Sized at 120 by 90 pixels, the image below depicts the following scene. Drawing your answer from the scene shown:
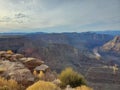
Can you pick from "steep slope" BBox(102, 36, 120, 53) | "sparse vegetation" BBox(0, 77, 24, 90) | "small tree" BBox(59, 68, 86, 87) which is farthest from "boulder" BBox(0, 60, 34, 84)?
"steep slope" BBox(102, 36, 120, 53)

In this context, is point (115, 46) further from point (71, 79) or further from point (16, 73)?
point (16, 73)

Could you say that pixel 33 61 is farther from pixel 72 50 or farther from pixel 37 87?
pixel 72 50

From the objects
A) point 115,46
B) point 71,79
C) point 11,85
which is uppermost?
point 11,85

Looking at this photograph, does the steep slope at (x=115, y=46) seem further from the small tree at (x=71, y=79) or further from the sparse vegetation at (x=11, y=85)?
the sparse vegetation at (x=11, y=85)

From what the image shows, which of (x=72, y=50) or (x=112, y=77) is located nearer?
(x=112, y=77)

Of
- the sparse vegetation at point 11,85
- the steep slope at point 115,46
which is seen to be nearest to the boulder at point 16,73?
the sparse vegetation at point 11,85

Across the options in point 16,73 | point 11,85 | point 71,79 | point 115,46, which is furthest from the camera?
point 115,46

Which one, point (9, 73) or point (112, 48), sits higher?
point (9, 73)

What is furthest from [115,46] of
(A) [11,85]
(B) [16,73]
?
(A) [11,85]

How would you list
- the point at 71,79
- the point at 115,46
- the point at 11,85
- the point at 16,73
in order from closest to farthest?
the point at 11,85 < the point at 16,73 < the point at 71,79 < the point at 115,46

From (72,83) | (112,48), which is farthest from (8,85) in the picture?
(112,48)

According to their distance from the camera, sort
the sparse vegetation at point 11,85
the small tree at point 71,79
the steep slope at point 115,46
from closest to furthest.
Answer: the sparse vegetation at point 11,85 < the small tree at point 71,79 < the steep slope at point 115,46
